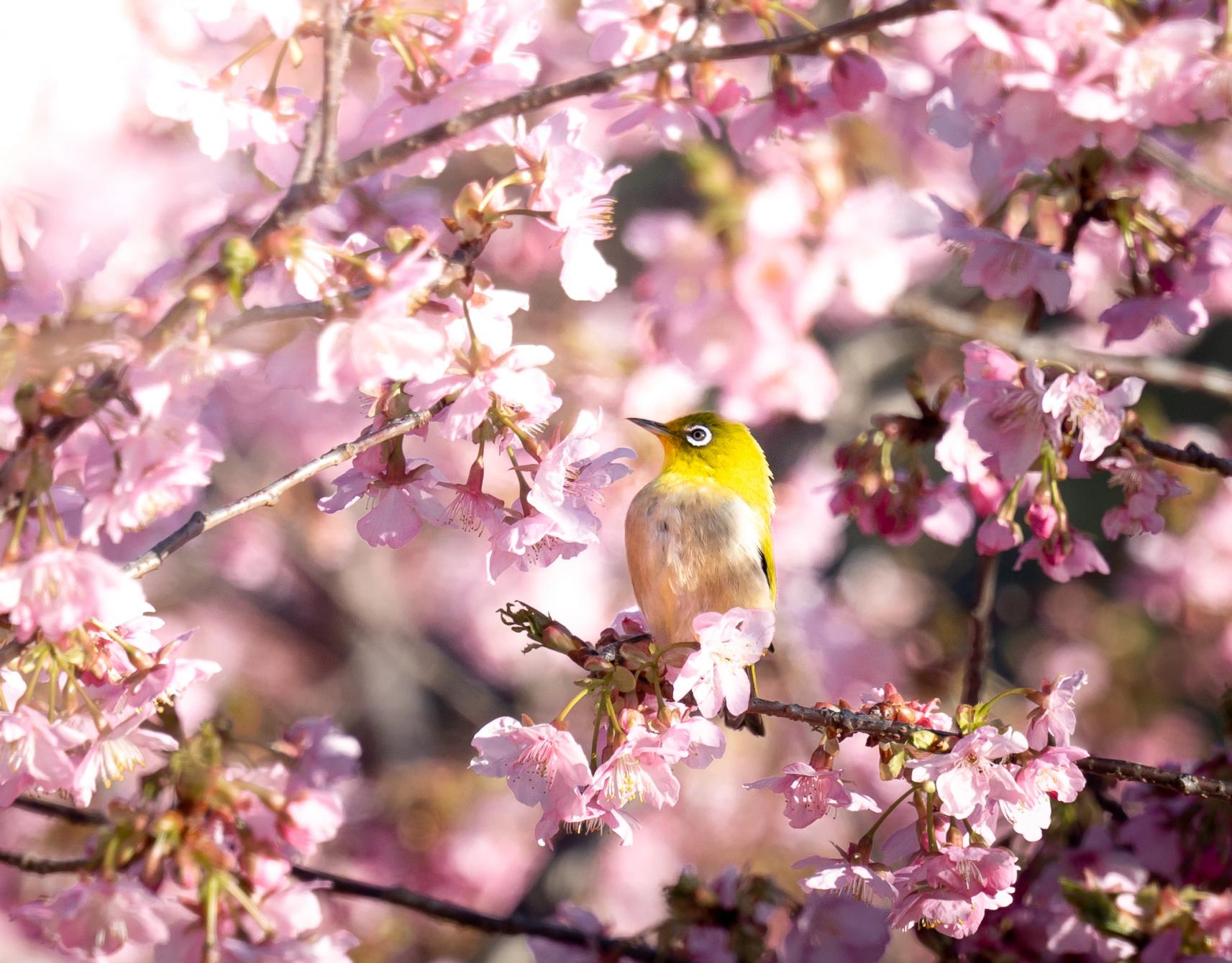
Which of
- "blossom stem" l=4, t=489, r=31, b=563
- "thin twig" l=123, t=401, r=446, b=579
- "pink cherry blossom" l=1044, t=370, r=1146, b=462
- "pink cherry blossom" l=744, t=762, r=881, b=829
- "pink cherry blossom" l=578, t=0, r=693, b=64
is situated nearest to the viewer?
"blossom stem" l=4, t=489, r=31, b=563

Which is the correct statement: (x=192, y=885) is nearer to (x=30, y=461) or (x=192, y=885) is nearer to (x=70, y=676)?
(x=70, y=676)

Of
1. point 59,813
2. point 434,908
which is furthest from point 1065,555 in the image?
point 59,813

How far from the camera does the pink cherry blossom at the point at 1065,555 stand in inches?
84.4

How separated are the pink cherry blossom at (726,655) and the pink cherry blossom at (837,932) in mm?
690

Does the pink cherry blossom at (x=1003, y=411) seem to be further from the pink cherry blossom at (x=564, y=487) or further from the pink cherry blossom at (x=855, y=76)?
the pink cherry blossom at (x=564, y=487)

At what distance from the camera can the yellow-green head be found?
263 centimetres

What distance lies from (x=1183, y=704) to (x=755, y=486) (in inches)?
185

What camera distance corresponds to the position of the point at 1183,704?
6.32 metres

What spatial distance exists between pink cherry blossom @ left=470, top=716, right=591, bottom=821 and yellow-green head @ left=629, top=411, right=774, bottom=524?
927 mm

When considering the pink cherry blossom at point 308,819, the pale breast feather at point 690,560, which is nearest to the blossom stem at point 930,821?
the pale breast feather at point 690,560

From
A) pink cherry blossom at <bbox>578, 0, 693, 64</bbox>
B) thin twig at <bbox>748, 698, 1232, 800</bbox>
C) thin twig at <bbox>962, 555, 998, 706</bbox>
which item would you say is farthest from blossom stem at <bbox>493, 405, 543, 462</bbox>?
thin twig at <bbox>962, 555, 998, 706</bbox>

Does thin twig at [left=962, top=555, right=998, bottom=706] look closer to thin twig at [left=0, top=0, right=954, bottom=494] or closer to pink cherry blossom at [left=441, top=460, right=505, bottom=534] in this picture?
pink cherry blossom at [left=441, top=460, right=505, bottom=534]

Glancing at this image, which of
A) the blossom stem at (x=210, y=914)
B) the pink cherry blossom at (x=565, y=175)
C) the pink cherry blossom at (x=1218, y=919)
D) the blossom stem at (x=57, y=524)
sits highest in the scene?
the pink cherry blossom at (x=565, y=175)


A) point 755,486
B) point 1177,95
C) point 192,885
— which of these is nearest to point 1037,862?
point 755,486
